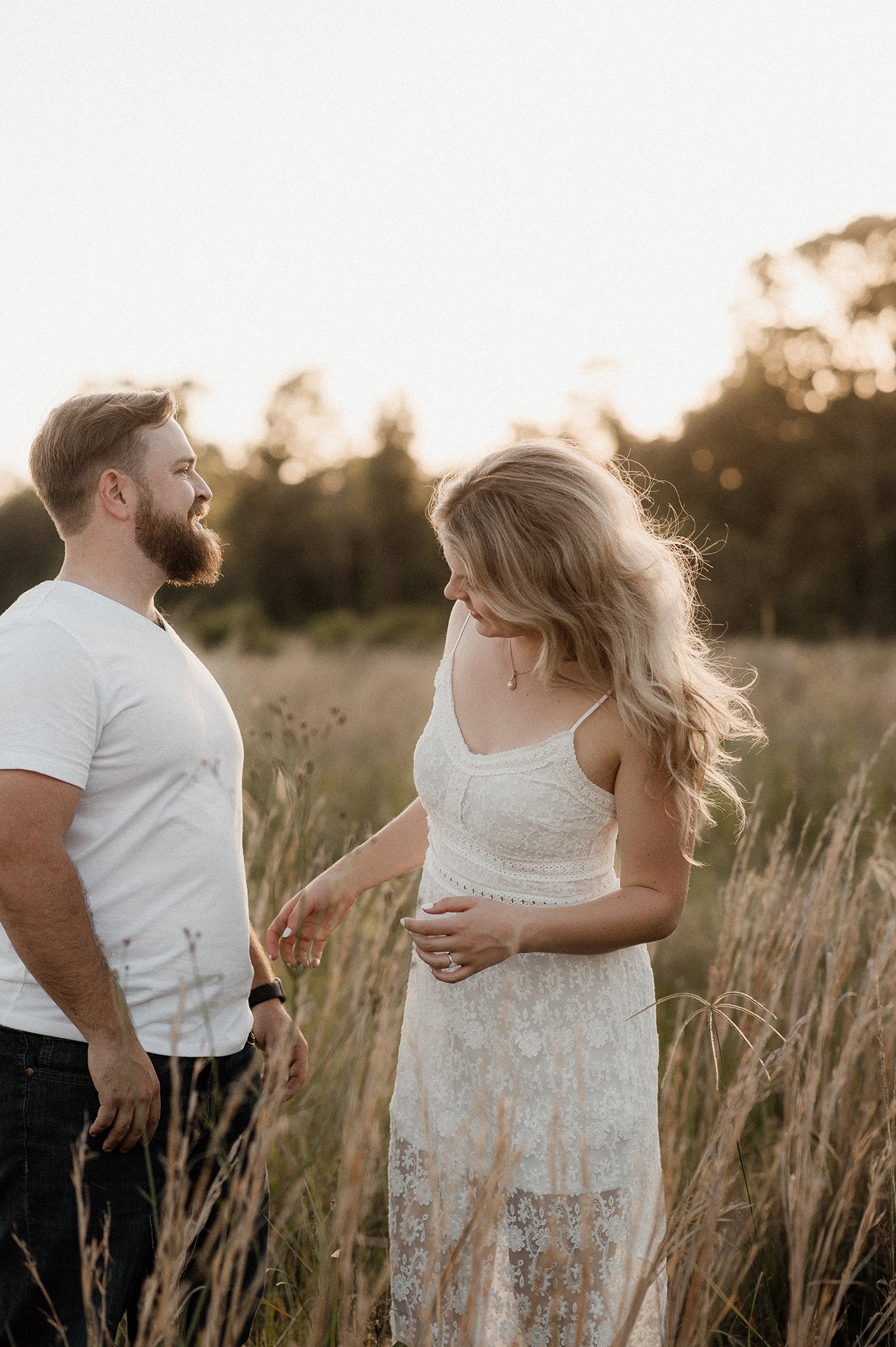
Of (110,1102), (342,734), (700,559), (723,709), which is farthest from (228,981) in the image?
(342,734)

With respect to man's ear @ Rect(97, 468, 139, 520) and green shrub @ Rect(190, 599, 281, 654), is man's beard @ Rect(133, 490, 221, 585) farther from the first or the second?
green shrub @ Rect(190, 599, 281, 654)

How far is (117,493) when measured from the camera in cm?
210

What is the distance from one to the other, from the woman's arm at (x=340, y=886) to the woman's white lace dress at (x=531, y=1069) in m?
0.26

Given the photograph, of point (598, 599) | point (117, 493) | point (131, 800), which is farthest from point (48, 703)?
point (598, 599)

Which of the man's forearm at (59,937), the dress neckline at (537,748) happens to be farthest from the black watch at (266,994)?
the dress neckline at (537,748)

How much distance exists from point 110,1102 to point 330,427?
39.2 m

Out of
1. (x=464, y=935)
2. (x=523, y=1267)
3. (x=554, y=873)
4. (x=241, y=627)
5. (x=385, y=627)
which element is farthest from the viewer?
(x=385, y=627)

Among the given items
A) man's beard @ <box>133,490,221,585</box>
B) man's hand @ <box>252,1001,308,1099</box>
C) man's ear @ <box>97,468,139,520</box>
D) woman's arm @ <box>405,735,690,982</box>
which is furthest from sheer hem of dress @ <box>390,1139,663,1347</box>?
man's ear @ <box>97,468,139,520</box>

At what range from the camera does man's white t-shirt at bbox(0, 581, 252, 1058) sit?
181cm

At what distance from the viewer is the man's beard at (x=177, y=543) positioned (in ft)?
6.98

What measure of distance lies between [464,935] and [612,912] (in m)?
0.30

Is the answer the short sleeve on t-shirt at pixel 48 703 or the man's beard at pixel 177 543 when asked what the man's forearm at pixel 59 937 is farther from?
the man's beard at pixel 177 543

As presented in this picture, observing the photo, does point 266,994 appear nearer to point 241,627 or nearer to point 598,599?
point 598,599

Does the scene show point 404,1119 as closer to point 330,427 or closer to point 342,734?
point 342,734
